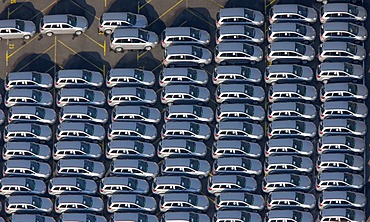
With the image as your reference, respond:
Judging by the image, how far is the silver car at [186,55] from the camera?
8494 cm

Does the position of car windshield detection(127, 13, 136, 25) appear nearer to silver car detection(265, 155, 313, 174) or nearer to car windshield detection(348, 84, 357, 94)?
silver car detection(265, 155, 313, 174)

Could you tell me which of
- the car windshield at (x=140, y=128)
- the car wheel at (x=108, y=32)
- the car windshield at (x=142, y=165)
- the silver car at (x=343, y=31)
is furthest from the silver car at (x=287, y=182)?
the car wheel at (x=108, y=32)

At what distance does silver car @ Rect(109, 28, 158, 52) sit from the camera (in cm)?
8550

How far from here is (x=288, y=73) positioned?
275ft

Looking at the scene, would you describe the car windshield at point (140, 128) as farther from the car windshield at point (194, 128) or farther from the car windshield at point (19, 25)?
the car windshield at point (19, 25)

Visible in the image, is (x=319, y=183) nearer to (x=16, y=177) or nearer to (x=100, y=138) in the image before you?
(x=100, y=138)

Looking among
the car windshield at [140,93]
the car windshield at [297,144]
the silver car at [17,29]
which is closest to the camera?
the car windshield at [297,144]

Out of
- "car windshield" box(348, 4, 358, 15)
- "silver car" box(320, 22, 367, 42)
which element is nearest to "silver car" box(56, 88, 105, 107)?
"silver car" box(320, 22, 367, 42)

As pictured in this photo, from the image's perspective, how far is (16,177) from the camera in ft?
274

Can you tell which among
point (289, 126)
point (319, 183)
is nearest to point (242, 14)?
point (289, 126)

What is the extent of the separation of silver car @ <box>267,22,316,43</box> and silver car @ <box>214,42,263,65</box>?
216 centimetres

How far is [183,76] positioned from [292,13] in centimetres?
1247

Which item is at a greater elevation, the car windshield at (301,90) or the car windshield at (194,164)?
the car windshield at (301,90)

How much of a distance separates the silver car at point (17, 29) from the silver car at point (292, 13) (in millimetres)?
24459
